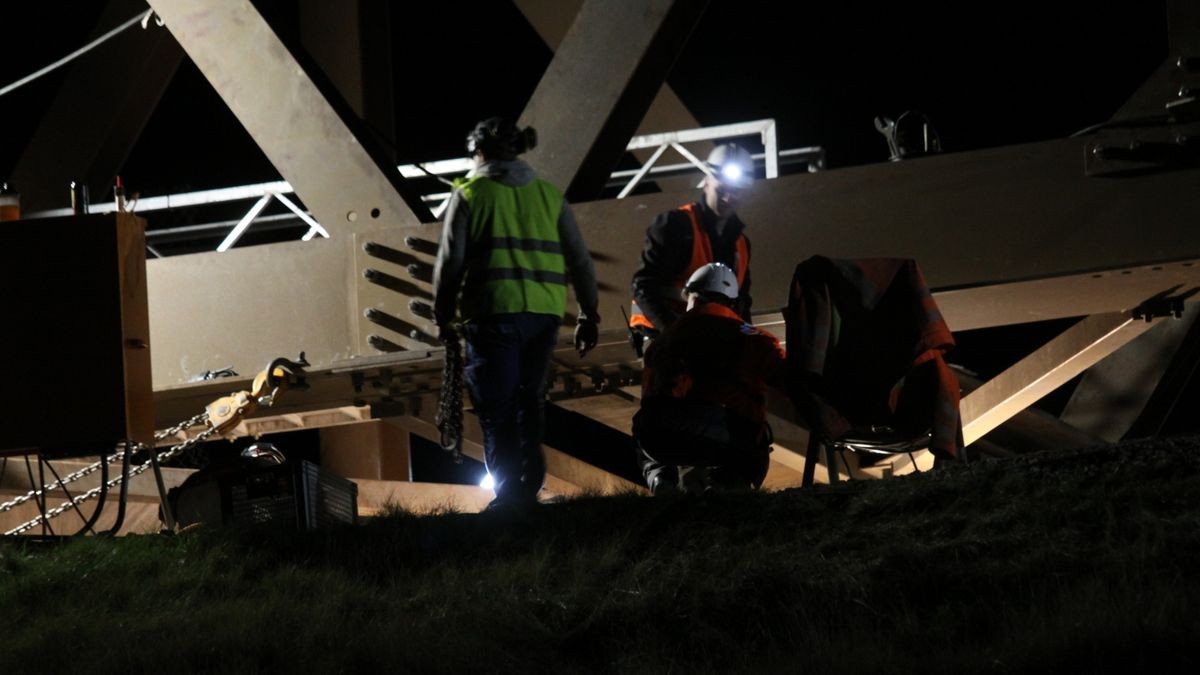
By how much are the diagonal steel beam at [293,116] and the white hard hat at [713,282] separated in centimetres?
345

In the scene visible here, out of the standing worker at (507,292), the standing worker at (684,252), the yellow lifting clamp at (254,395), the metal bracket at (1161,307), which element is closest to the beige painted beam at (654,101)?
the metal bracket at (1161,307)

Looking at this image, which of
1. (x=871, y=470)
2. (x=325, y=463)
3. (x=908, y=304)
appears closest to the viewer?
(x=908, y=304)

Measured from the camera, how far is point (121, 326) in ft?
31.4

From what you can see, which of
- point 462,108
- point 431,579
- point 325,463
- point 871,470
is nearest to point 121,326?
point 431,579

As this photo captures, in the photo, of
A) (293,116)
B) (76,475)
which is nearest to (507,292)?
(76,475)

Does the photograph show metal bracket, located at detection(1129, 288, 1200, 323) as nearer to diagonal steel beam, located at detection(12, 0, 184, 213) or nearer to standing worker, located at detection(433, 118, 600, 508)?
standing worker, located at detection(433, 118, 600, 508)

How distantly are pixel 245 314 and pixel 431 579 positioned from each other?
239 inches

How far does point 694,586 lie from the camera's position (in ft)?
23.2

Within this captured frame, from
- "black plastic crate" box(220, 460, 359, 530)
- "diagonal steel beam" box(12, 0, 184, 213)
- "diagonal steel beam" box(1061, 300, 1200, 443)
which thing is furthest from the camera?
"diagonal steel beam" box(12, 0, 184, 213)

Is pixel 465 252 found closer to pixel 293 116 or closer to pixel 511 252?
pixel 511 252

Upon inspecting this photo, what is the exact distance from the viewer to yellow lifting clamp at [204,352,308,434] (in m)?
12.3

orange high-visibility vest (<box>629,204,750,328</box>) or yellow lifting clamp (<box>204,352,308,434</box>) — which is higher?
orange high-visibility vest (<box>629,204,750,328</box>)

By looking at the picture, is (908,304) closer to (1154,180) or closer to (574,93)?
(1154,180)

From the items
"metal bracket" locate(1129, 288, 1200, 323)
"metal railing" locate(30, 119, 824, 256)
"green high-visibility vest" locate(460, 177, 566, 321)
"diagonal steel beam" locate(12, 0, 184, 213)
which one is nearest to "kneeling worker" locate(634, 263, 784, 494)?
"green high-visibility vest" locate(460, 177, 566, 321)
